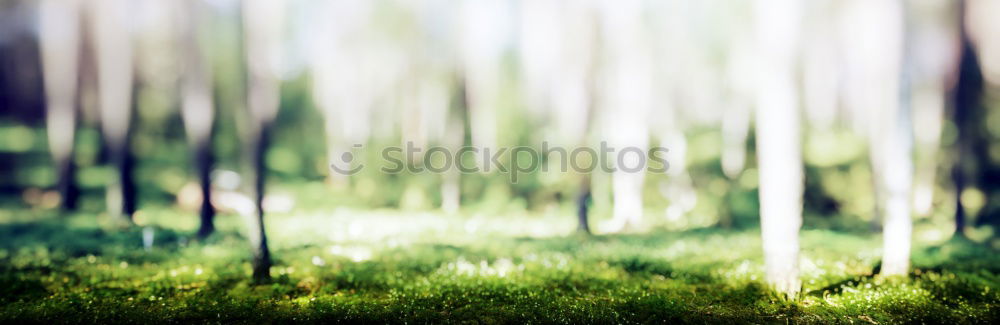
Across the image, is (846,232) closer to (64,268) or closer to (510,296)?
(510,296)

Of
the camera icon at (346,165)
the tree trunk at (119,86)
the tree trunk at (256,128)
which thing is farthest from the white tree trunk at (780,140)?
the camera icon at (346,165)

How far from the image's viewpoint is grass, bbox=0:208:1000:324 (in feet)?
21.2

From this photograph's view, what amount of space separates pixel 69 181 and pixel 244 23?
1511 centimetres

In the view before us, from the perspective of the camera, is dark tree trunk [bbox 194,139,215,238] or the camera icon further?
the camera icon

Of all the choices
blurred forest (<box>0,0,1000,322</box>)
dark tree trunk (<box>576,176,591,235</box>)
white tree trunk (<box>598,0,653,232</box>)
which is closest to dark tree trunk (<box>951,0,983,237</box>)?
blurred forest (<box>0,0,1000,322</box>)

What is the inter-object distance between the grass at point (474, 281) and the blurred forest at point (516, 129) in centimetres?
17

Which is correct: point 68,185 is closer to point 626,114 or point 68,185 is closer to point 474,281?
point 474,281

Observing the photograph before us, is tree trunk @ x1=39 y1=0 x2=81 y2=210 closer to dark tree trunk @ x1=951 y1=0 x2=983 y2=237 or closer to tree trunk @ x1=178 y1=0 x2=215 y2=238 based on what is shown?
tree trunk @ x1=178 y1=0 x2=215 y2=238

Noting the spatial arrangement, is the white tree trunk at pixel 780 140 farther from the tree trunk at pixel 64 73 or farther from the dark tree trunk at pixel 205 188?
the tree trunk at pixel 64 73

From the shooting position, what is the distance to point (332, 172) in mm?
25000

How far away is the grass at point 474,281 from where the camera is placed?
6.47 meters

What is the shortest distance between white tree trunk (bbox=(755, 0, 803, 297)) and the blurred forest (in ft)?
0.13

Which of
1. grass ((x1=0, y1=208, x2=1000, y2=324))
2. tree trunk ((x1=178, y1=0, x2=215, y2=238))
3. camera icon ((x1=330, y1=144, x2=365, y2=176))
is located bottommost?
grass ((x1=0, y1=208, x2=1000, y2=324))

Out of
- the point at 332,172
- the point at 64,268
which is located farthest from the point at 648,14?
the point at 64,268
